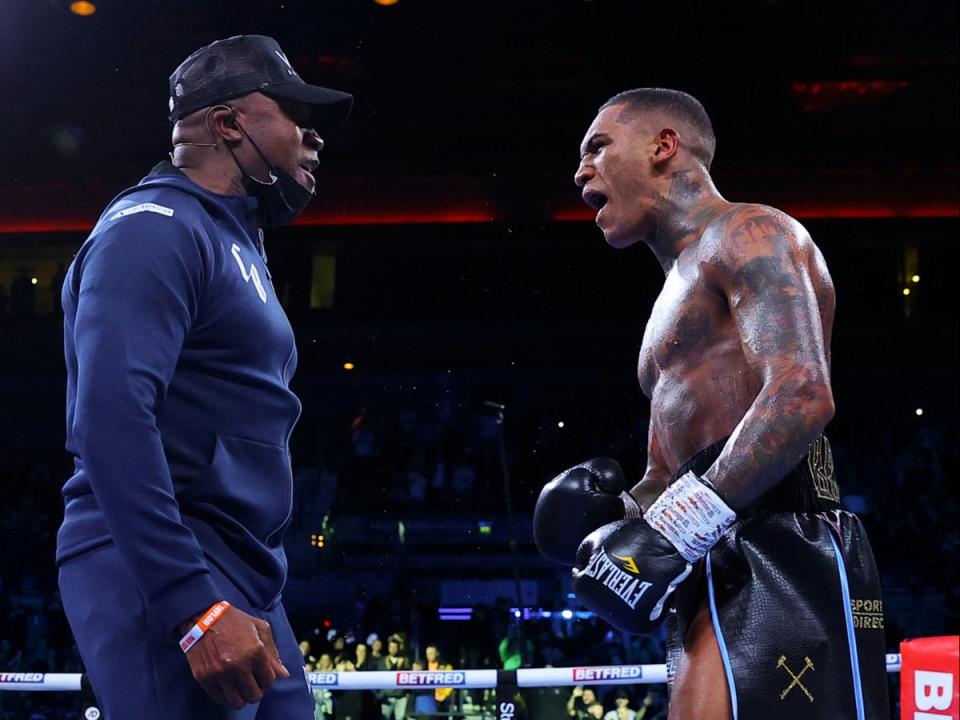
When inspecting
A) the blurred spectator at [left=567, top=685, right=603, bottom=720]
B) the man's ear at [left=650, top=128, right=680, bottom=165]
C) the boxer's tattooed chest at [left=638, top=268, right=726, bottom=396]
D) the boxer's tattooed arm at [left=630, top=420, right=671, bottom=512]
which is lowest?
the blurred spectator at [left=567, top=685, right=603, bottom=720]

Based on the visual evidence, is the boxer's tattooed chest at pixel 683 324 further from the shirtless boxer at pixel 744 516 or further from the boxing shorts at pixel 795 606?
the boxing shorts at pixel 795 606

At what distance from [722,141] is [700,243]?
27.6 feet

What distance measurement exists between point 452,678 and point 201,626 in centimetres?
248

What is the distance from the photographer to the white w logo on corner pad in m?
1.51

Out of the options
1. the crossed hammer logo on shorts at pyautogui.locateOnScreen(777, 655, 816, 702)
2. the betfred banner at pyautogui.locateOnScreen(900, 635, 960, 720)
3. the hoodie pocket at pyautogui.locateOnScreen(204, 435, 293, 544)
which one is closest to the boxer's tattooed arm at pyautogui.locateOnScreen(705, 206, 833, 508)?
the crossed hammer logo on shorts at pyautogui.locateOnScreen(777, 655, 816, 702)

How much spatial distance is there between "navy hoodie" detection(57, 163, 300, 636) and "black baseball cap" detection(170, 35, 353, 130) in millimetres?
174

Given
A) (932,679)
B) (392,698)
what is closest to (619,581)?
(932,679)

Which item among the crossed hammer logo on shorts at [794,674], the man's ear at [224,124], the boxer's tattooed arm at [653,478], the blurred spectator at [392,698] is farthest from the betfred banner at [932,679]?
the blurred spectator at [392,698]

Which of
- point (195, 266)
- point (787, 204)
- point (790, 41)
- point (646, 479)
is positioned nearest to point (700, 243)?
point (646, 479)

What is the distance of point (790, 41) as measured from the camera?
29.9ft

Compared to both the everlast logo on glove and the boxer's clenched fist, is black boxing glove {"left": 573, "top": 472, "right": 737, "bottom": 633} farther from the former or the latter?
the boxer's clenched fist

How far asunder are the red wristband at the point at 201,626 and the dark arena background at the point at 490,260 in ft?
23.9

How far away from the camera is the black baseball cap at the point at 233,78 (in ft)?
5.39

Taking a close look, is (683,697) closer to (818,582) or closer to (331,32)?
(818,582)
